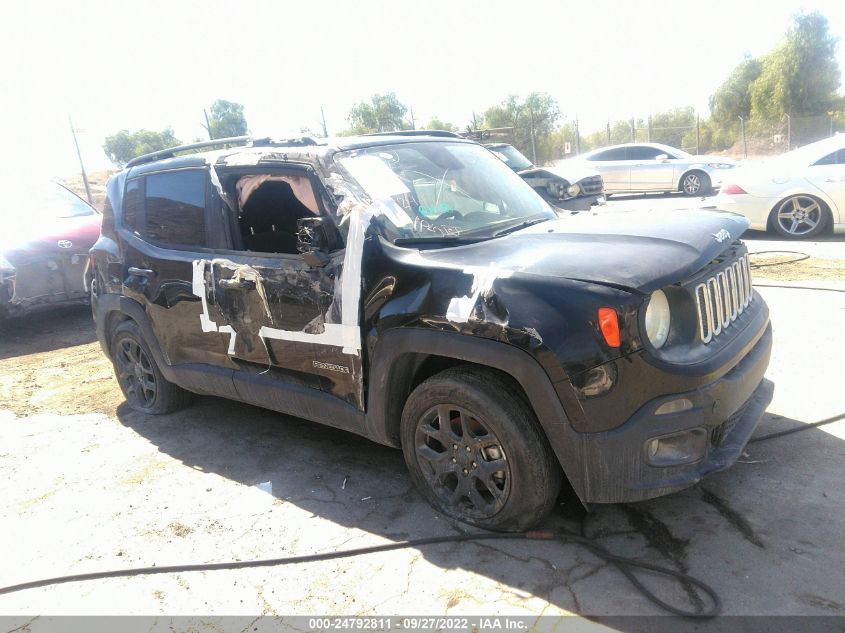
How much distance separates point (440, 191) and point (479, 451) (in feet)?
4.89

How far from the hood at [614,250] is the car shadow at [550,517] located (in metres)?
1.17

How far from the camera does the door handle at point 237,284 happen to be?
371 cm

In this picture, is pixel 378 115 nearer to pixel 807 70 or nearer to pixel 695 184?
pixel 695 184

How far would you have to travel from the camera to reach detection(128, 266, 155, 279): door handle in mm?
4441

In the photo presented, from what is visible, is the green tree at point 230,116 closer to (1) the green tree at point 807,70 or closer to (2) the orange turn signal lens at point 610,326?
(2) the orange turn signal lens at point 610,326

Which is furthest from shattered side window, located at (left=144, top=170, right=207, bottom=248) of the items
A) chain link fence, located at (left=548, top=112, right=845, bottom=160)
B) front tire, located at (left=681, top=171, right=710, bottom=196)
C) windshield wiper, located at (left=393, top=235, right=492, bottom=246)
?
chain link fence, located at (left=548, top=112, right=845, bottom=160)

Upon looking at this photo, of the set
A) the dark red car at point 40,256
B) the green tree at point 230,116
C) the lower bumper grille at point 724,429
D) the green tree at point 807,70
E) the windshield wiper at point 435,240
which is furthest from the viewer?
the green tree at point 807,70

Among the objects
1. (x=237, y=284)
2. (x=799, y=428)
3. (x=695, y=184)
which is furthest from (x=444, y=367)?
(x=695, y=184)

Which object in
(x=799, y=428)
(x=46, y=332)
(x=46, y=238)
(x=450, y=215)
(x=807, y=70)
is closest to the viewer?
(x=450, y=215)

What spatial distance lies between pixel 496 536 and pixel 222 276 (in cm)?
220

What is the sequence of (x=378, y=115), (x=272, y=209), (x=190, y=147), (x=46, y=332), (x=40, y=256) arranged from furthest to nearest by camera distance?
(x=378, y=115) < (x=46, y=332) < (x=40, y=256) < (x=190, y=147) < (x=272, y=209)

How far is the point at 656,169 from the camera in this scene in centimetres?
1697

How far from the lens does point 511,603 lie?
8.46 ft

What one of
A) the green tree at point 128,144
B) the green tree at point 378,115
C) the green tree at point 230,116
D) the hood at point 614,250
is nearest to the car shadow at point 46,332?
the hood at point 614,250
